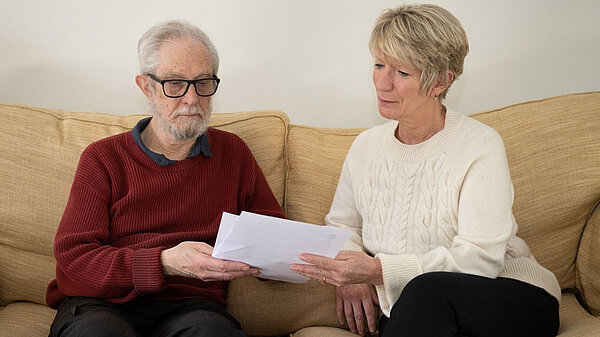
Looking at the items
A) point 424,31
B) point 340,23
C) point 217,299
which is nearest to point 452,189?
point 424,31

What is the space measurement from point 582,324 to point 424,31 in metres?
0.88

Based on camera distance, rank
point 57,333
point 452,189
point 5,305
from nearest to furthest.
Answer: point 57,333 < point 452,189 < point 5,305

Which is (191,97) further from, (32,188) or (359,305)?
(359,305)

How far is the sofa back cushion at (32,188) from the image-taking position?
2.19 m

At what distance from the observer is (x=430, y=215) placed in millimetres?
1930

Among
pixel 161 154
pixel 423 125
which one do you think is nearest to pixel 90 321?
pixel 161 154

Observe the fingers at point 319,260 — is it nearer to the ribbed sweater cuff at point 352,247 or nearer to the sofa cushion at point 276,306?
the ribbed sweater cuff at point 352,247

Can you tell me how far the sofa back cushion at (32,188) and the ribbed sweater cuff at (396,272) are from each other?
1003 mm

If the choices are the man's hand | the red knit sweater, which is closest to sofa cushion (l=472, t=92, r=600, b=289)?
the red knit sweater

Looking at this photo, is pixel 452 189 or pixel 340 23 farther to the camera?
pixel 340 23

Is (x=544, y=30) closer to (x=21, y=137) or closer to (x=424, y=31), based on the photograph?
(x=424, y=31)

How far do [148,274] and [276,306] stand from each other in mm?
480

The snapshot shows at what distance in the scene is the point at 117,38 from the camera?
2.65m

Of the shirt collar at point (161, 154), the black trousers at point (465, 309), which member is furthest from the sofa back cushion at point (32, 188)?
the black trousers at point (465, 309)
